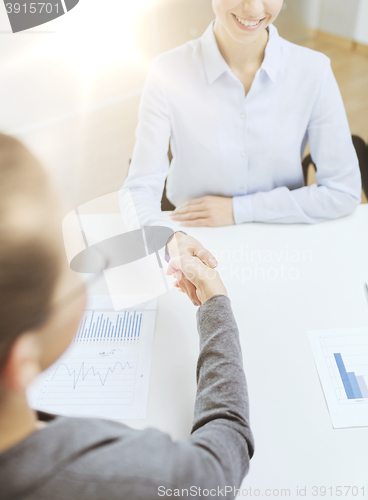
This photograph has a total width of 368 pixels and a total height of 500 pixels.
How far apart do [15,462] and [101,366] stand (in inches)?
14.6

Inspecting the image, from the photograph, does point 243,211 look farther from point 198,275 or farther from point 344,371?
point 344,371

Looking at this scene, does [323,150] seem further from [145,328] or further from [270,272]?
[145,328]

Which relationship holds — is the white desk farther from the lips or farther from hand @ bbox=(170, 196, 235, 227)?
the lips

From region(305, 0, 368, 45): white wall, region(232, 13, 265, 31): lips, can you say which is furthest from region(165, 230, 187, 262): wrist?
region(305, 0, 368, 45): white wall

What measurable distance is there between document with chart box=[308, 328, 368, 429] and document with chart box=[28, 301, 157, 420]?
319mm

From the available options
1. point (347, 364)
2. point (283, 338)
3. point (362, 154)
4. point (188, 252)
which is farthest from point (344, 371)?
point (362, 154)

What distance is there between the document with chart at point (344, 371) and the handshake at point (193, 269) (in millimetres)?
216

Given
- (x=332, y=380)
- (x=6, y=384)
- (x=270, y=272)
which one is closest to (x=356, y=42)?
(x=270, y=272)

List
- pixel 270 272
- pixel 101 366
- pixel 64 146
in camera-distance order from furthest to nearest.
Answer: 1. pixel 64 146
2. pixel 270 272
3. pixel 101 366

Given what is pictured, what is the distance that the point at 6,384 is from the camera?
0.35m

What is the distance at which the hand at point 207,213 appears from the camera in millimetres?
980

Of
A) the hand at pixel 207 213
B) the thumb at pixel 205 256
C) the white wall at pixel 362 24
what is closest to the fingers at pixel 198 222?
the hand at pixel 207 213

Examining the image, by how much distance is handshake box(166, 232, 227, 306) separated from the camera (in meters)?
0.75

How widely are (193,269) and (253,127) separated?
48 centimetres
